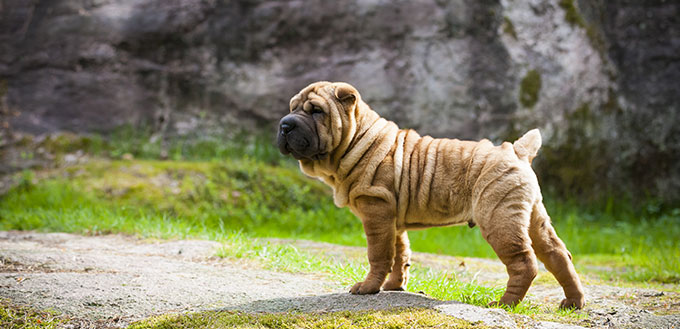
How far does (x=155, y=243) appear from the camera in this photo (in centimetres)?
594

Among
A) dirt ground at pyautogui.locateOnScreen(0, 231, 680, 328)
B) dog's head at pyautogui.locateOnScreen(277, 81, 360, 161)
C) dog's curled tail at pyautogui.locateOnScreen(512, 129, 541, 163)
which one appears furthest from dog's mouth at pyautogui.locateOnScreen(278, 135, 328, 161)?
dog's curled tail at pyautogui.locateOnScreen(512, 129, 541, 163)

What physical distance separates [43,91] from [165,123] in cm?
220

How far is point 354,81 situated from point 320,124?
6142 millimetres

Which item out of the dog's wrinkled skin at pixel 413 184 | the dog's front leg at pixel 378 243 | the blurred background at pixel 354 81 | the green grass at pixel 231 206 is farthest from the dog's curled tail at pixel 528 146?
the blurred background at pixel 354 81

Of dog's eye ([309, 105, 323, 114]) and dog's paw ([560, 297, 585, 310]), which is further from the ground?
dog's eye ([309, 105, 323, 114])

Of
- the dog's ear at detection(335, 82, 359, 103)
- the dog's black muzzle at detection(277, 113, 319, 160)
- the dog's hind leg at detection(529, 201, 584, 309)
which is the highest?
the dog's ear at detection(335, 82, 359, 103)

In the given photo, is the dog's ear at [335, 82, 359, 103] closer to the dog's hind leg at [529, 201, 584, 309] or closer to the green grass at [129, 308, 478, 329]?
the dog's hind leg at [529, 201, 584, 309]

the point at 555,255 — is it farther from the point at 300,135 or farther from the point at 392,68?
the point at 392,68

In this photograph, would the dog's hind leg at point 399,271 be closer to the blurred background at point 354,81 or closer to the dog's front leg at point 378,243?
the dog's front leg at point 378,243

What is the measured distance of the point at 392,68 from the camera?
10180 millimetres

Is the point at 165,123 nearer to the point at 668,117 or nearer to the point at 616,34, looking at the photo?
the point at 616,34

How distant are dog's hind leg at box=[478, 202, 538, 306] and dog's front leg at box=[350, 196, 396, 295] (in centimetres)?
69

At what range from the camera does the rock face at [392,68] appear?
9.95 metres

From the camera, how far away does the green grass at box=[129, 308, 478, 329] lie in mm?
3139
